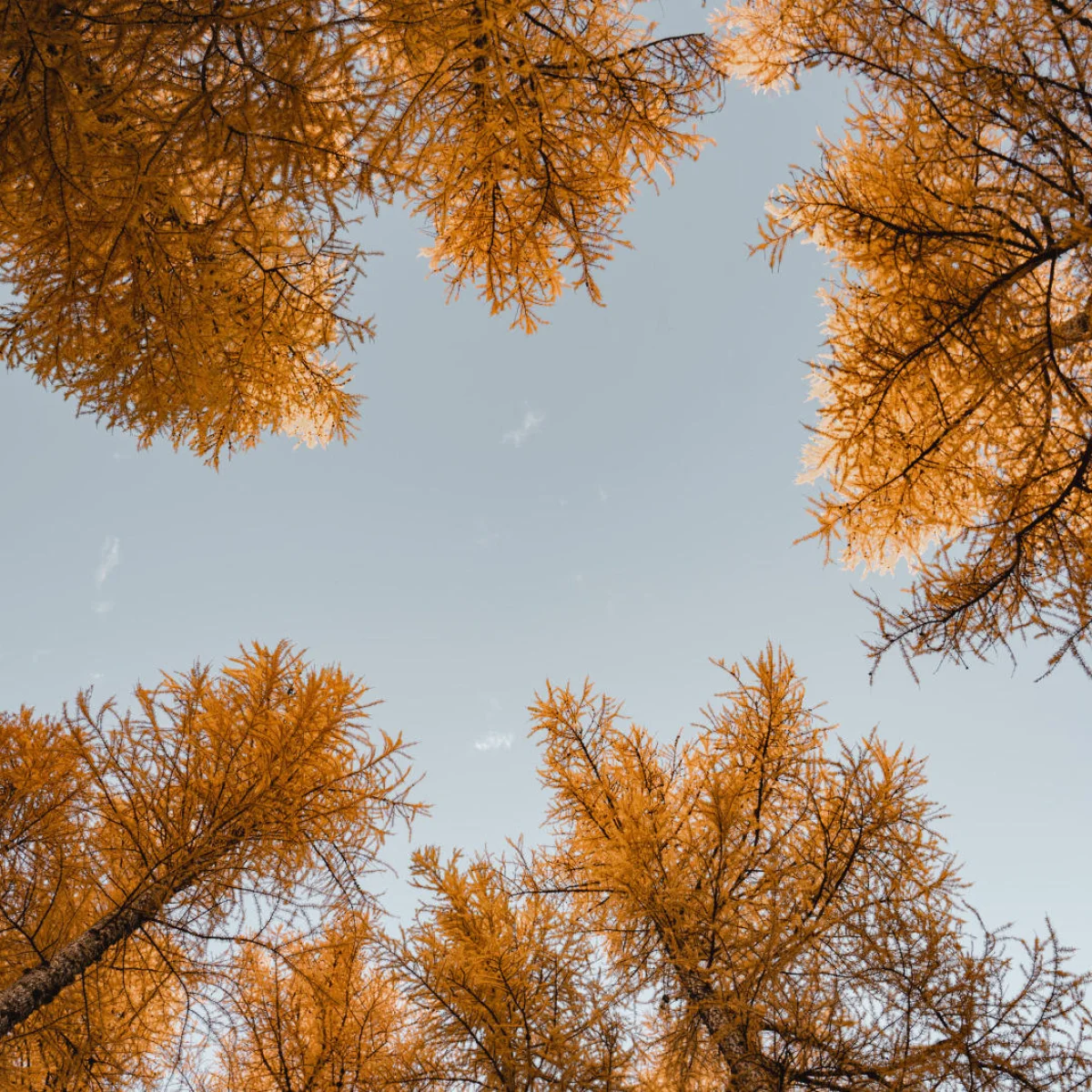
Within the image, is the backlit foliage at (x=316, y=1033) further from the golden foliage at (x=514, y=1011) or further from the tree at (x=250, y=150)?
the tree at (x=250, y=150)

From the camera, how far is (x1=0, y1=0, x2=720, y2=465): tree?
2006mm

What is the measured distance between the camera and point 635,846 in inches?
151

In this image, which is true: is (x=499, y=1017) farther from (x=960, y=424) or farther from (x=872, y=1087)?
(x=960, y=424)

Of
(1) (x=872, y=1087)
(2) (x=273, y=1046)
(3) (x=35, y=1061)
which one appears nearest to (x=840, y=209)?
(1) (x=872, y=1087)

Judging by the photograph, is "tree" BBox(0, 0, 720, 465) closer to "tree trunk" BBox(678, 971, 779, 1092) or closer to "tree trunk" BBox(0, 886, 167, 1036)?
"tree trunk" BBox(0, 886, 167, 1036)

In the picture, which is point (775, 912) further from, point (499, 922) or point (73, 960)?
point (73, 960)

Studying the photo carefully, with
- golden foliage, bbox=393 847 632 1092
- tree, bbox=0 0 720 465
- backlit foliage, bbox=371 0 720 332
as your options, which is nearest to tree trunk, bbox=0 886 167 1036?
golden foliage, bbox=393 847 632 1092

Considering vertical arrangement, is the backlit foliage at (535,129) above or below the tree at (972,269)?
above

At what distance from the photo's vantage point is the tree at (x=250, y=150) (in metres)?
2.01

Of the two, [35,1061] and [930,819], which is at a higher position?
[35,1061]

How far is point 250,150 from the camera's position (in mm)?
2238

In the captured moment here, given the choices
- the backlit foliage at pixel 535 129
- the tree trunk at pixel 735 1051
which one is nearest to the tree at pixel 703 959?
the tree trunk at pixel 735 1051

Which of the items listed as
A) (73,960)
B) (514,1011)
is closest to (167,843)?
(73,960)

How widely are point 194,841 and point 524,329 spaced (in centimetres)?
402
